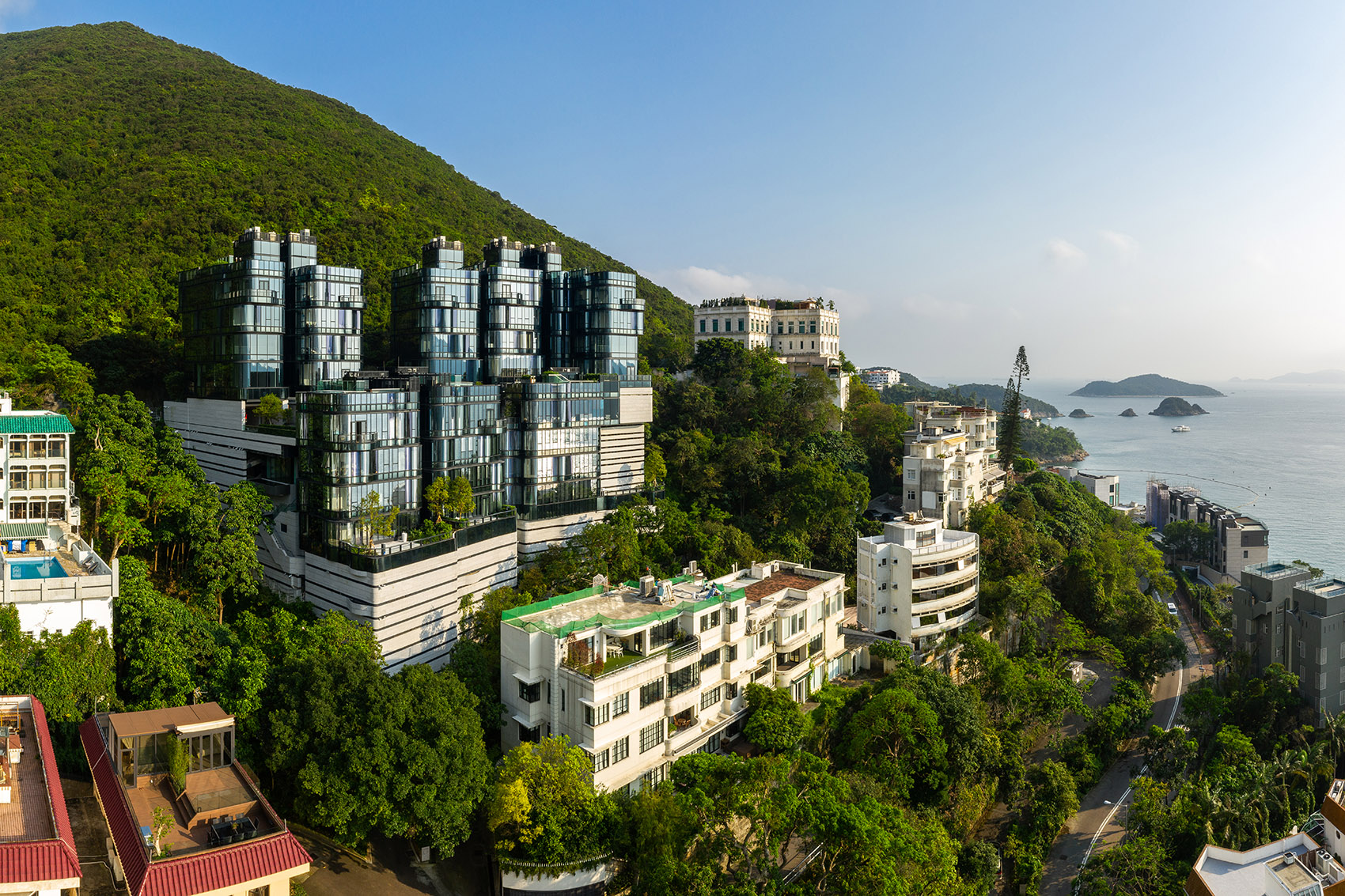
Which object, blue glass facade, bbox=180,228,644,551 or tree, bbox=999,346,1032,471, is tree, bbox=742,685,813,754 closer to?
blue glass facade, bbox=180,228,644,551

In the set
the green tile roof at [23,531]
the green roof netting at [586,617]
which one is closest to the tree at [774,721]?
the green roof netting at [586,617]

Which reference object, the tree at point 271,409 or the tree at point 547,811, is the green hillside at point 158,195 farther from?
the tree at point 547,811

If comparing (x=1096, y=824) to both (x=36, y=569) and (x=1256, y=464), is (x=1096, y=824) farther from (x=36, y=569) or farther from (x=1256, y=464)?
(x=1256, y=464)

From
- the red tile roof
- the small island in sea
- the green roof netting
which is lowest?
the red tile roof

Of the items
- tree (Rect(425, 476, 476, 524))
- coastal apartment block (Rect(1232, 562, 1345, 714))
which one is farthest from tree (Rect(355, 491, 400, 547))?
coastal apartment block (Rect(1232, 562, 1345, 714))

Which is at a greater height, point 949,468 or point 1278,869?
point 949,468

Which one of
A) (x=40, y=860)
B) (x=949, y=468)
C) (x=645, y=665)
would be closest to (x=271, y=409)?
(x=645, y=665)

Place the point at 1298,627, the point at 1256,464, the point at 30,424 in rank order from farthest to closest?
the point at 1256,464, the point at 1298,627, the point at 30,424
